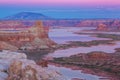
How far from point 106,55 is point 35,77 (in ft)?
75.9

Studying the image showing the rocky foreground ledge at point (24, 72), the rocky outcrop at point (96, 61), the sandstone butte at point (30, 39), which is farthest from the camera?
the sandstone butte at point (30, 39)

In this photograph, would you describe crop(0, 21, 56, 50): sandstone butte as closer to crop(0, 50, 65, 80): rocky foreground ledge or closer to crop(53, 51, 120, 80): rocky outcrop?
crop(53, 51, 120, 80): rocky outcrop

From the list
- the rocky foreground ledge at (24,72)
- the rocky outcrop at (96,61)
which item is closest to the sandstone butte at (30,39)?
the rocky outcrop at (96,61)

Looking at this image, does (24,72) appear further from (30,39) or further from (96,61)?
(30,39)

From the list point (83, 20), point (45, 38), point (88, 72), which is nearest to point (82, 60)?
point (88, 72)

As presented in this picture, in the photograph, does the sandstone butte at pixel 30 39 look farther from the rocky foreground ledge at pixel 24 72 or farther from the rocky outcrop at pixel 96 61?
the rocky foreground ledge at pixel 24 72

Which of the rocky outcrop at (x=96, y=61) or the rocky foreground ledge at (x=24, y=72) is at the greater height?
the rocky foreground ledge at (x=24, y=72)

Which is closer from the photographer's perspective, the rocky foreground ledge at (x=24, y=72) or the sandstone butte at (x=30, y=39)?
the rocky foreground ledge at (x=24, y=72)

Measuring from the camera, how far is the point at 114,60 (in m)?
29.4

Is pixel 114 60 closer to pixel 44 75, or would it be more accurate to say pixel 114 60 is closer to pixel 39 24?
pixel 39 24

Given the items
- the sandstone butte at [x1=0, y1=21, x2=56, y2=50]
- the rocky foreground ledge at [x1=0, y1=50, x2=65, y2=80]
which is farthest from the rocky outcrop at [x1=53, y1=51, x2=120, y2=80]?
the rocky foreground ledge at [x1=0, y1=50, x2=65, y2=80]

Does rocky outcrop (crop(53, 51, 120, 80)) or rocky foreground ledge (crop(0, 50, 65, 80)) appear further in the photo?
rocky outcrop (crop(53, 51, 120, 80))

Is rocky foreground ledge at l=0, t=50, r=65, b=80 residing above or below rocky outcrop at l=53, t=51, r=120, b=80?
→ above

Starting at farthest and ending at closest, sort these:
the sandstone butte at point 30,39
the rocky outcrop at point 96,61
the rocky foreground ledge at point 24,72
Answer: the sandstone butte at point 30,39, the rocky outcrop at point 96,61, the rocky foreground ledge at point 24,72
